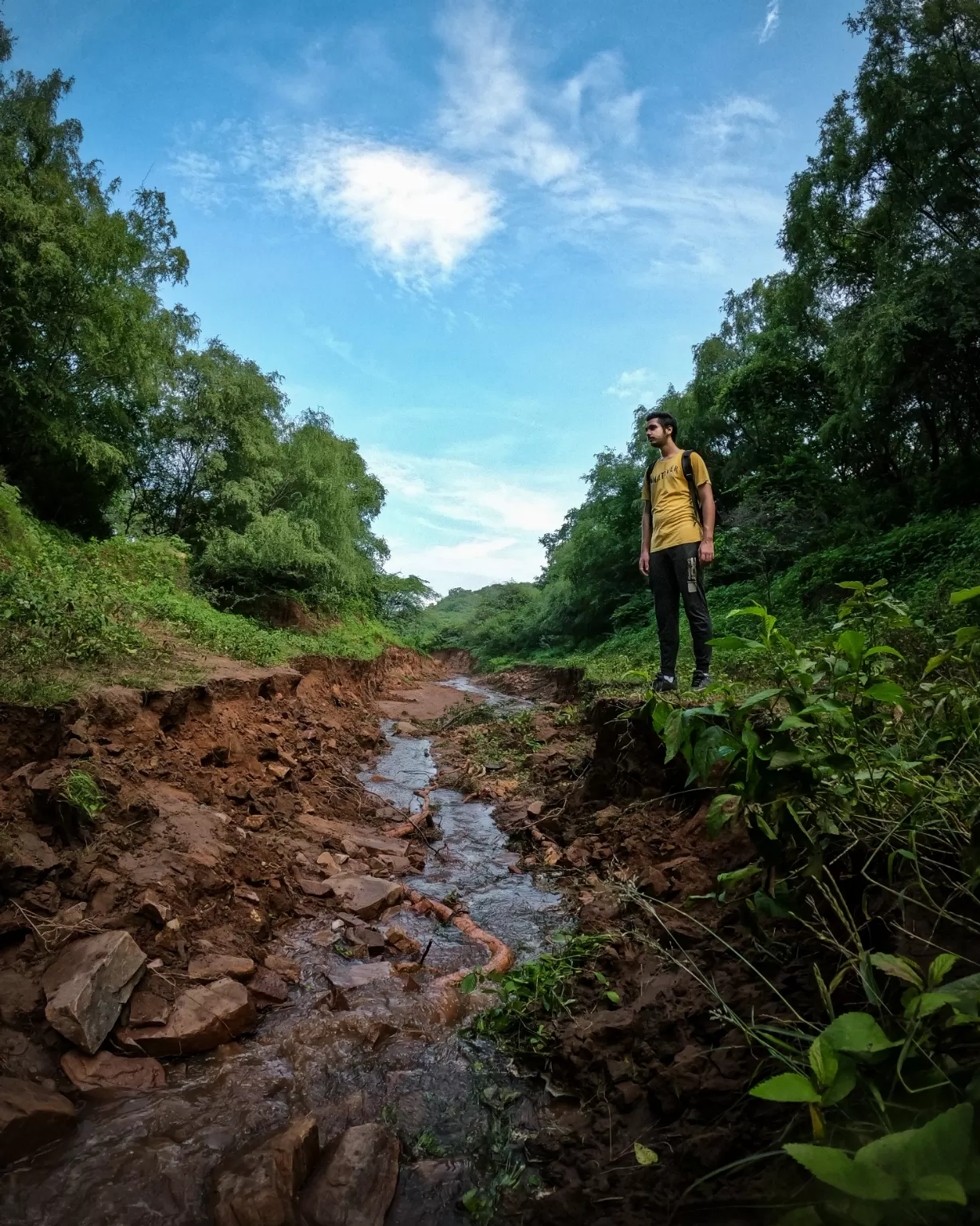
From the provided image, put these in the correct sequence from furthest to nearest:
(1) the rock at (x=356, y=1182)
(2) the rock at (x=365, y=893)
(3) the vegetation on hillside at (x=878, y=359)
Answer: (3) the vegetation on hillside at (x=878, y=359), (2) the rock at (x=365, y=893), (1) the rock at (x=356, y=1182)

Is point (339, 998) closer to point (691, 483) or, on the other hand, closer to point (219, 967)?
point (219, 967)

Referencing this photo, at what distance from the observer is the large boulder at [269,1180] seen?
6.11ft

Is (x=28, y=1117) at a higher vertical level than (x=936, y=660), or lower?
lower

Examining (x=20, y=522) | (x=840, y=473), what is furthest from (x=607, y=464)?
(x=20, y=522)

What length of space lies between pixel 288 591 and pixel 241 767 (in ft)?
42.9

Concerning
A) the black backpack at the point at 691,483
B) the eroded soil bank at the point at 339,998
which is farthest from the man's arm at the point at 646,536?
the eroded soil bank at the point at 339,998

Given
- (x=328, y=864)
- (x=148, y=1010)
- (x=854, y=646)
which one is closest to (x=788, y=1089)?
(x=854, y=646)

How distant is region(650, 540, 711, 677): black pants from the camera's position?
4.87 m

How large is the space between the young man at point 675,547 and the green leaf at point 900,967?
3452 millimetres

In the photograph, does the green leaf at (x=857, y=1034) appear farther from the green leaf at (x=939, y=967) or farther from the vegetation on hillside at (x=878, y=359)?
the vegetation on hillside at (x=878, y=359)

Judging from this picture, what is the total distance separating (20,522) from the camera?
9523mm

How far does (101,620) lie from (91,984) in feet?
15.6

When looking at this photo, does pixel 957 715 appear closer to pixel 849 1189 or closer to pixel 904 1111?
pixel 904 1111

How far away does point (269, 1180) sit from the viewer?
193 centimetres
